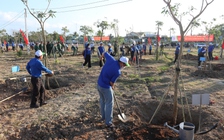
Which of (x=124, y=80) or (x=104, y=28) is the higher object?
(x=104, y=28)

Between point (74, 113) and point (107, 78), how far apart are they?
171 centimetres

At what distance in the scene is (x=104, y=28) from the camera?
2678 cm

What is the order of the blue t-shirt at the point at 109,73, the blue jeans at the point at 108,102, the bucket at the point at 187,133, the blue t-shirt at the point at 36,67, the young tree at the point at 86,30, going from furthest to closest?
1. the young tree at the point at 86,30
2. the blue t-shirt at the point at 36,67
3. the blue jeans at the point at 108,102
4. the blue t-shirt at the point at 109,73
5. the bucket at the point at 187,133

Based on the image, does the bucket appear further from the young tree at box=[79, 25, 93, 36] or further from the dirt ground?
the young tree at box=[79, 25, 93, 36]

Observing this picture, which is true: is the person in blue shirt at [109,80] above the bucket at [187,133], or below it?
above

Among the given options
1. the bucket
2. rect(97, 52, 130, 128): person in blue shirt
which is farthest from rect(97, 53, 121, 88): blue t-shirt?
the bucket

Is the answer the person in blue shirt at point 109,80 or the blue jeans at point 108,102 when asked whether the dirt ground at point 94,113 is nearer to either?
the blue jeans at point 108,102

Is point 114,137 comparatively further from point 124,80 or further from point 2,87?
point 2,87

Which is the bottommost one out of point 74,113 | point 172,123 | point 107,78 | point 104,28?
point 172,123

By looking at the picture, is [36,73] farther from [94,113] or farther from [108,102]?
[108,102]

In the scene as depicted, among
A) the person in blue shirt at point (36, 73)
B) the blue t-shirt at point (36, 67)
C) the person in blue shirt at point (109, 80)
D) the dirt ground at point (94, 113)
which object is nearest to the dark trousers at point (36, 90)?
the person in blue shirt at point (36, 73)

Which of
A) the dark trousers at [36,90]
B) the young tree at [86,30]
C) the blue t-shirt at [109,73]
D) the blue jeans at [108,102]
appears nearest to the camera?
the blue t-shirt at [109,73]

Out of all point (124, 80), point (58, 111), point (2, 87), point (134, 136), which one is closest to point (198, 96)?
point (134, 136)

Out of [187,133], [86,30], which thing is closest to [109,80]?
[187,133]
